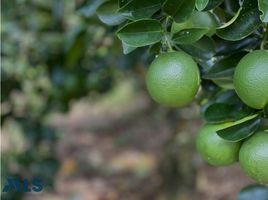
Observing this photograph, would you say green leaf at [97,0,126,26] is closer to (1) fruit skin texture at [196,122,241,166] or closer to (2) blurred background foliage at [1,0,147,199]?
(1) fruit skin texture at [196,122,241,166]

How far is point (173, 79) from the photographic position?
0.73m

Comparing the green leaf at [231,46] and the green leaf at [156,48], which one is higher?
the green leaf at [156,48]

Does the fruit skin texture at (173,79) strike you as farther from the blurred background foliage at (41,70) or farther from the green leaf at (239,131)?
the blurred background foliage at (41,70)

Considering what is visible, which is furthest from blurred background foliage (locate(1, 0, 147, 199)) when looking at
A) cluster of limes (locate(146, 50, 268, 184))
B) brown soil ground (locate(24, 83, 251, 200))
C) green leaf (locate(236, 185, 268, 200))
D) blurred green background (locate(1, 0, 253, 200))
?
cluster of limes (locate(146, 50, 268, 184))

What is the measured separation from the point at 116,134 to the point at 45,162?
3.09 metres

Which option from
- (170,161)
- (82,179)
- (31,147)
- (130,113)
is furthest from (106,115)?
(31,147)

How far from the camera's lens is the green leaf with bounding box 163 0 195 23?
723 millimetres

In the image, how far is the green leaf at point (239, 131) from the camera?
75 centimetres

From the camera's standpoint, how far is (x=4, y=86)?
1916 millimetres

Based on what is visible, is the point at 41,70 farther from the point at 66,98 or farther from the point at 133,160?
the point at 133,160

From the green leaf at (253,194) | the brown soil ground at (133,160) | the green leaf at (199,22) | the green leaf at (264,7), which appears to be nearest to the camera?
the green leaf at (264,7)

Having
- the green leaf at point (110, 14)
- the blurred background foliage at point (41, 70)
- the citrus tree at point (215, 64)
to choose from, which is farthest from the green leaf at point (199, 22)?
the blurred background foliage at point (41, 70)

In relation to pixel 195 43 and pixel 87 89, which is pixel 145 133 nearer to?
pixel 87 89

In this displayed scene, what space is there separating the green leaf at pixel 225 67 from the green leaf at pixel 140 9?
15 centimetres
